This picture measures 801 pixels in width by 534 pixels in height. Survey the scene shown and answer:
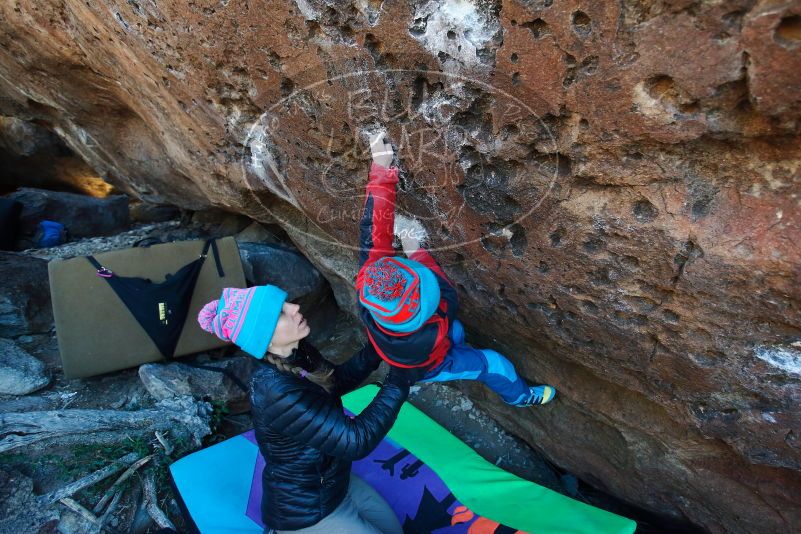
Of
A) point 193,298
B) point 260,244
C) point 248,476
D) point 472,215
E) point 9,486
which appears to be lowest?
point 9,486

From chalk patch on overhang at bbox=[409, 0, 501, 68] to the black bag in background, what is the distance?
20.4ft

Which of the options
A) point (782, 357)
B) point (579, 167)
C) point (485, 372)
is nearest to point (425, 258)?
point (485, 372)

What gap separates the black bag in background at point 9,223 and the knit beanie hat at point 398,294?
601 centimetres

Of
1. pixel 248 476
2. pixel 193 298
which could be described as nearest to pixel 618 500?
pixel 248 476

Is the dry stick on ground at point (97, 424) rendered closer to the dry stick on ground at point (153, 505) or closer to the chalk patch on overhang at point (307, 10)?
the dry stick on ground at point (153, 505)

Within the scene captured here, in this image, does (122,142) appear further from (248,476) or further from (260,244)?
(248,476)

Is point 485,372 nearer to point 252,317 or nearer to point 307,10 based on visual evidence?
point 252,317

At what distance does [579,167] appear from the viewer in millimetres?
1595

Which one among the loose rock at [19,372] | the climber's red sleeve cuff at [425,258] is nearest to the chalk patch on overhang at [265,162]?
the climber's red sleeve cuff at [425,258]

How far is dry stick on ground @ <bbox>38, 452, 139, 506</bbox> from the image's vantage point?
96.8 inches

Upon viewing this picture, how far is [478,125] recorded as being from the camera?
1.74 meters

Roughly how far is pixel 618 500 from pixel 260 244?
3245mm

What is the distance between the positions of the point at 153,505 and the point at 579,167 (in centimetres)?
270

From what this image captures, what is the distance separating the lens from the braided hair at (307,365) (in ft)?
5.62
